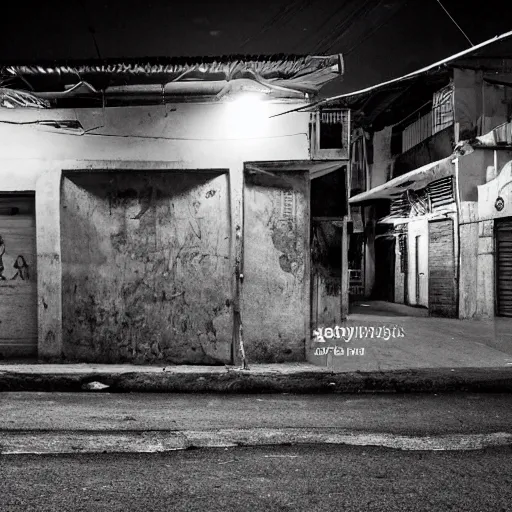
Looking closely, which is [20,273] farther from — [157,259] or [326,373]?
[326,373]

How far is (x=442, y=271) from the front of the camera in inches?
612

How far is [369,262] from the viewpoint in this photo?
22.3 metres

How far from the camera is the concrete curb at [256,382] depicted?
22.5 feet

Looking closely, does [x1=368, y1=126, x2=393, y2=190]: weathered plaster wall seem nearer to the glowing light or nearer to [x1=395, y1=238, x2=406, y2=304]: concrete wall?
[x1=395, y1=238, x2=406, y2=304]: concrete wall

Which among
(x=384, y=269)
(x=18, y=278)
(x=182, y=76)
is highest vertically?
(x=182, y=76)

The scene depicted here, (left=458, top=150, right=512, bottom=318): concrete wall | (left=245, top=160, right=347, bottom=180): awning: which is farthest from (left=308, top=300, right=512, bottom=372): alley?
(left=245, top=160, right=347, bottom=180): awning

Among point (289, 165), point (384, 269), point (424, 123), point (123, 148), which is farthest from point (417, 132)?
point (123, 148)

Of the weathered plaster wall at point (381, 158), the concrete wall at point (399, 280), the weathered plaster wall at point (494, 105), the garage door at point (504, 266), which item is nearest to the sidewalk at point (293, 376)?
the garage door at point (504, 266)

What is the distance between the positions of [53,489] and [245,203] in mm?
5317

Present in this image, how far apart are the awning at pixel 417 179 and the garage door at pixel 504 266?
7.36ft

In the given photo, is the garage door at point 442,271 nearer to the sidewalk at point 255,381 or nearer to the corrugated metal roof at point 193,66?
the sidewalk at point 255,381

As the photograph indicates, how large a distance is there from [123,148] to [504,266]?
430 inches

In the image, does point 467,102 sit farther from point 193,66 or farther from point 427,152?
point 193,66

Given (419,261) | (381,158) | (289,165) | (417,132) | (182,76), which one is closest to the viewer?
(182,76)
